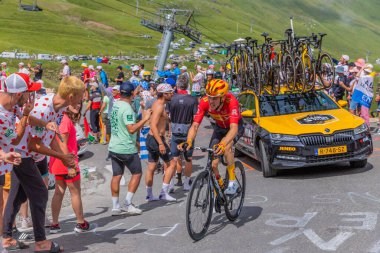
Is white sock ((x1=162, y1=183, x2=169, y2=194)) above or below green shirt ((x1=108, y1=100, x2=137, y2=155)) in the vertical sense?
below

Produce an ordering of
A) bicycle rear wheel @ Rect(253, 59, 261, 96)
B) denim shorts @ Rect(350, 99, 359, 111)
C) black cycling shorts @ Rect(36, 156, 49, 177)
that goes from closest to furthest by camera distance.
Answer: black cycling shorts @ Rect(36, 156, 49, 177) → bicycle rear wheel @ Rect(253, 59, 261, 96) → denim shorts @ Rect(350, 99, 359, 111)

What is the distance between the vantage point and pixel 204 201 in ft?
24.0

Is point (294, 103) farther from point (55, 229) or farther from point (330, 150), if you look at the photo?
point (55, 229)

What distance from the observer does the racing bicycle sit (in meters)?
7.07

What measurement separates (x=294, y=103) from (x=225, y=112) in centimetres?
465

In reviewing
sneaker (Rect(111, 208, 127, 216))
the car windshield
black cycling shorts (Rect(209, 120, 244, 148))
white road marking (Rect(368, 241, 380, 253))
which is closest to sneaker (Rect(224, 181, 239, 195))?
black cycling shorts (Rect(209, 120, 244, 148))

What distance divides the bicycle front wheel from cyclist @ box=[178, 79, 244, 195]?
1.44 ft

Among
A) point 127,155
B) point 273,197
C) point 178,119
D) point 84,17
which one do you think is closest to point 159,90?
point 178,119

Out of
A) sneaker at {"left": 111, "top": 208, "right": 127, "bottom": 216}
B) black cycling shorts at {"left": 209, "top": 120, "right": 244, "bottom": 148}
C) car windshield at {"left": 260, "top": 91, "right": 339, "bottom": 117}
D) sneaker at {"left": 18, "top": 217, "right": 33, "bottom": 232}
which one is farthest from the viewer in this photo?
car windshield at {"left": 260, "top": 91, "right": 339, "bottom": 117}

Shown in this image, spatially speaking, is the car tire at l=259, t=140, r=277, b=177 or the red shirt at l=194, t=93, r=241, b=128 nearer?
the red shirt at l=194, t=93, r=241, b=128

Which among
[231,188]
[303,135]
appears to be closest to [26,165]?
[231,188]

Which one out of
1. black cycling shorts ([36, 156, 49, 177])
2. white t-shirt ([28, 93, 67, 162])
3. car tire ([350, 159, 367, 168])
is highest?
white t-shirt ([28, 93, 67, 162])

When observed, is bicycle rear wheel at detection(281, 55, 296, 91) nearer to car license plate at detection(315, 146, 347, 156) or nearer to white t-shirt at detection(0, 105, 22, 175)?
car license plate at detection(315, 146, 347, 156)

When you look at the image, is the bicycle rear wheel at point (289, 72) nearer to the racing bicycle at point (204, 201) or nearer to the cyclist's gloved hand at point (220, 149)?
the racing bicycle at point (204, 201)
